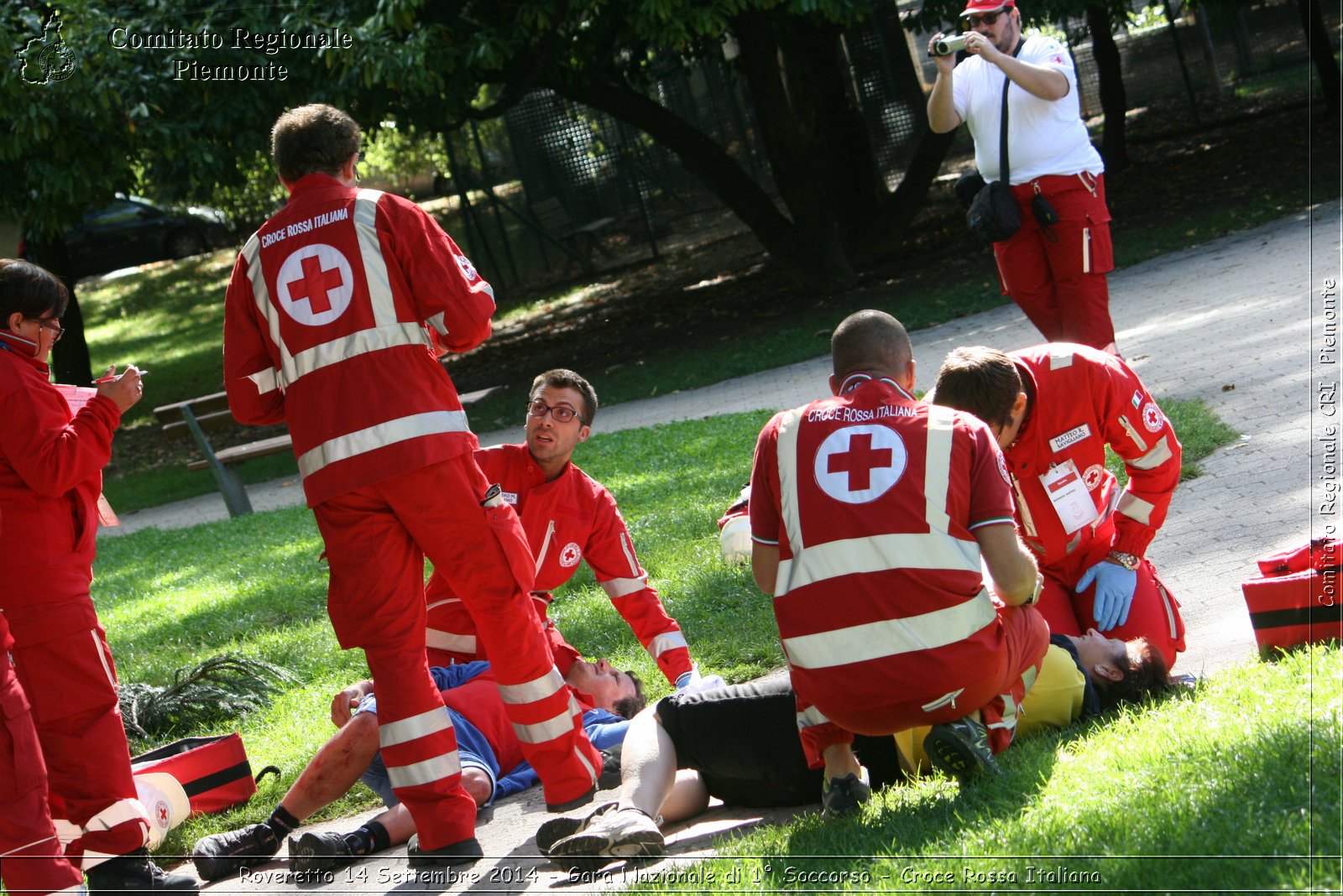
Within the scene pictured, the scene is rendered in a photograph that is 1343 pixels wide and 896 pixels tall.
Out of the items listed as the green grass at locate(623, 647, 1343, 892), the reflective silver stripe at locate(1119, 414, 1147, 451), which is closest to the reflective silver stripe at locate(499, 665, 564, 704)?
the green grass at locate(623, 647, 1343, 892)

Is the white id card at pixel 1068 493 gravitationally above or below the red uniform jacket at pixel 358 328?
below

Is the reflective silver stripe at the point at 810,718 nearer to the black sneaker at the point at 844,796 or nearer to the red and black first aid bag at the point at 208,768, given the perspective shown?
the black sneaker at the point at 844,796

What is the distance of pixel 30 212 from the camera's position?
508 inches

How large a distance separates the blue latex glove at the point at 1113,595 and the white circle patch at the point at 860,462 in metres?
1.42

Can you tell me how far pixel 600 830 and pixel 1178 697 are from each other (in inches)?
68.6

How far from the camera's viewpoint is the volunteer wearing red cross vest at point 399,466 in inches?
151

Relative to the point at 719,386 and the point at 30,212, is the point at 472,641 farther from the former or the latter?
the point at 30,212

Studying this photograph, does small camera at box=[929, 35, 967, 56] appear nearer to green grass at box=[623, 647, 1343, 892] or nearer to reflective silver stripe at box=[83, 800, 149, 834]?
green grass at box=[623, 647, 1343, 892]

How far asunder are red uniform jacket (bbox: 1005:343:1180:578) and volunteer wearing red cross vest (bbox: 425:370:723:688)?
136 centimetres

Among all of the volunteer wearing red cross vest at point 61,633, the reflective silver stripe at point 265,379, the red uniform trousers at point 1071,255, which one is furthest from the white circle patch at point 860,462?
the red uniform trousers at point 1071,255

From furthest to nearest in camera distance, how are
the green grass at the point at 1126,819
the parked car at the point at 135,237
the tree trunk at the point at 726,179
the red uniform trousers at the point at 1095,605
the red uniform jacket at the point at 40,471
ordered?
the parked car at the point at 135,237
the tree trunk at the point at 726,179
the red uniform trousers at the point at 1095,605
the red uniform jacket at the point at 40,471
the green grass at the point at 1126,819

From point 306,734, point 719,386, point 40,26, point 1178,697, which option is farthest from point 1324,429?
point 40,26

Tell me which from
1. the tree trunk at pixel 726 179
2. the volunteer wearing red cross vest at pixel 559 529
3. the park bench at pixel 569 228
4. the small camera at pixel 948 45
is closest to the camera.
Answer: the volunteer wearing red cross vest at pixel 559 529

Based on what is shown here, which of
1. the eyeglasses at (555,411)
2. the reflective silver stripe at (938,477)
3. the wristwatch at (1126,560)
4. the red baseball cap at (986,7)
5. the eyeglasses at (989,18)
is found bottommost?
the wristwatch at (1126,560)
